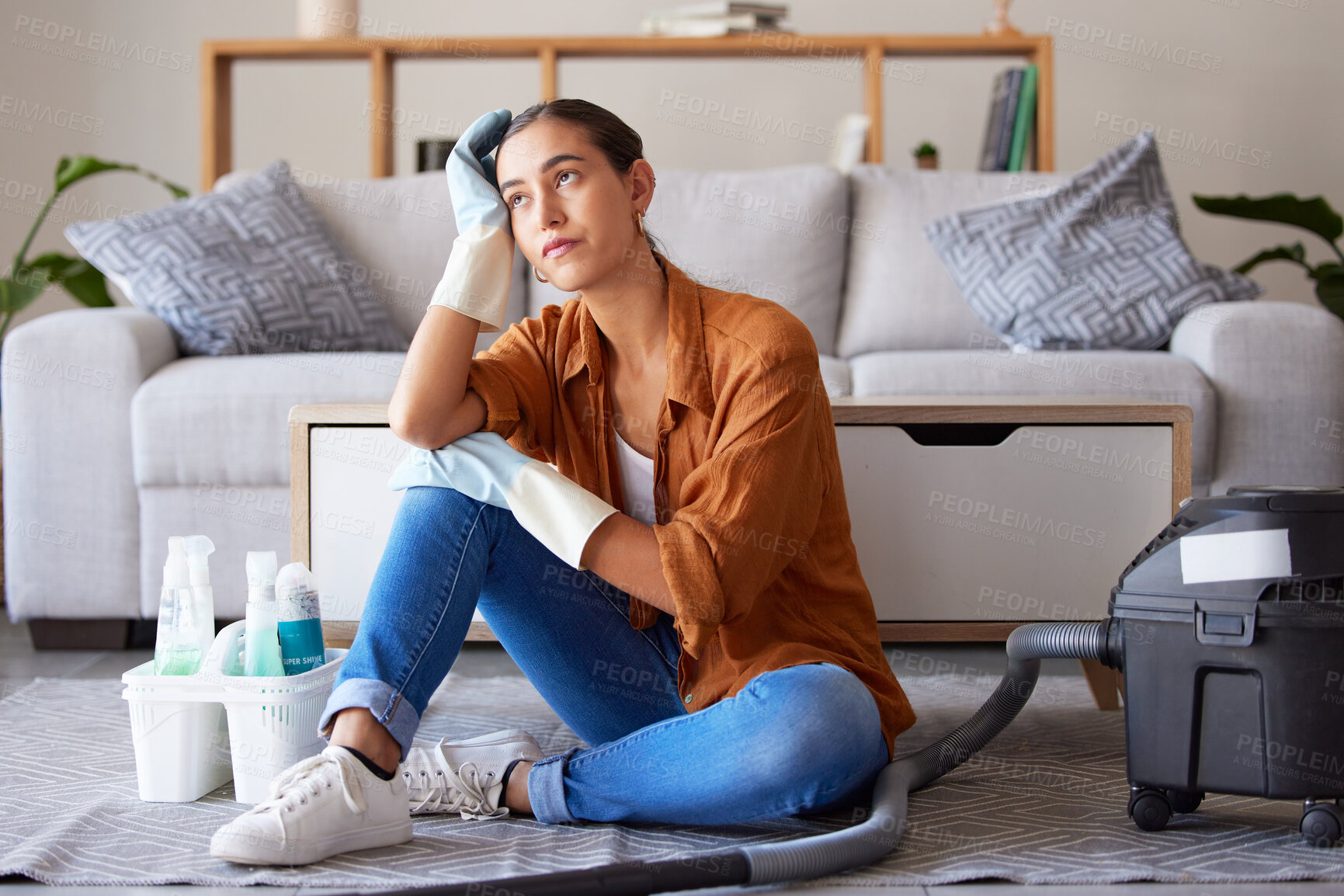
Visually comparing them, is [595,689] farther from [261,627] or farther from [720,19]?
[720,19]

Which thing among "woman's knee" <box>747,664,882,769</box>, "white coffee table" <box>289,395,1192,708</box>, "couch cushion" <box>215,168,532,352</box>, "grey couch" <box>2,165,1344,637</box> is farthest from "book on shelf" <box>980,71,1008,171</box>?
"woman's knee" <box>747,664,882,769</box>

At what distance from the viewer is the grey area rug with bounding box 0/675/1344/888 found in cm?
106

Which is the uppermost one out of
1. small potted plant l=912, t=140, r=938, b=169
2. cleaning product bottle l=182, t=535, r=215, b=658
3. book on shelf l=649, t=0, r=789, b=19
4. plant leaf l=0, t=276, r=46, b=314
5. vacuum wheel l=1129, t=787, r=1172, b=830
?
book on shelf l=649, t=0, r=789, b=19

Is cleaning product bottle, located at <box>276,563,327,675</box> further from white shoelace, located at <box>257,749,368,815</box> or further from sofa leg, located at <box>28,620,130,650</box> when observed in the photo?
sofa leg, located at <box>28,620,130,650</box>

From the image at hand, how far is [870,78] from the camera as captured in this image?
2988 mm

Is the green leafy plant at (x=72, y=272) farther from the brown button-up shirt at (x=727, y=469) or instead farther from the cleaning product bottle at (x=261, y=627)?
the brown button-up shirt at (x=727, y=469)

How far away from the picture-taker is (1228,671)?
Answer: 3.53 feet

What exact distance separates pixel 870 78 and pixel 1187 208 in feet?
3.92

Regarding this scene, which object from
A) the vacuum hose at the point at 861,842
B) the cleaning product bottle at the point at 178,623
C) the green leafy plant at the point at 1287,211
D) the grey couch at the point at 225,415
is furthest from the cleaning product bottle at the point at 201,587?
the green leafy plant at the point at 1287,211

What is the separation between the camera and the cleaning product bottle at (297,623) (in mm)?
1298

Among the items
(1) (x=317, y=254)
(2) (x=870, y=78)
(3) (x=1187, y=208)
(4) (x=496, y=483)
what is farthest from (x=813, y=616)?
(3) (x=1187, y=208)

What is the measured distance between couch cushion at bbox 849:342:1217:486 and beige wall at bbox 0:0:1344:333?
142 cm

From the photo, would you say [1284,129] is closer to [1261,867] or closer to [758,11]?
[758,11]

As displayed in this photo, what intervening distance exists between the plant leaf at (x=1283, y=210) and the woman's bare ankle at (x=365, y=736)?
8.35ft
